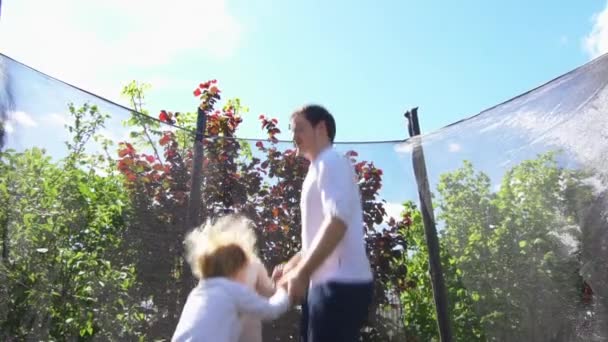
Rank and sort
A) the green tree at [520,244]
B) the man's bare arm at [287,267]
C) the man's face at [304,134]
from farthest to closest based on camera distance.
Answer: the green tree at [520,244] → the man's bare arm at [287,267] → the man's face at [304,134]

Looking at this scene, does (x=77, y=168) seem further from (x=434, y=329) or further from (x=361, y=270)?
(x=434, y=329)

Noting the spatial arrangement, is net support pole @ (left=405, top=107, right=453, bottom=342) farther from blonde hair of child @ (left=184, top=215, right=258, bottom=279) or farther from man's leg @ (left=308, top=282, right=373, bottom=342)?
man's leg @ (left=308, top=282, right=373, bottom=342)

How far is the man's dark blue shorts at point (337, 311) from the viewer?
106cm

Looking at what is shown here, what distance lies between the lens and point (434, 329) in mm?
2291

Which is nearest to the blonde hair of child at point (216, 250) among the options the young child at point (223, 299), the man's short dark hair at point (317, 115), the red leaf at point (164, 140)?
the young child at point (223, 299)

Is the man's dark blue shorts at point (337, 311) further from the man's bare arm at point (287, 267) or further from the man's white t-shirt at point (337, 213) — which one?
the man's bare arm at point (287, 267)

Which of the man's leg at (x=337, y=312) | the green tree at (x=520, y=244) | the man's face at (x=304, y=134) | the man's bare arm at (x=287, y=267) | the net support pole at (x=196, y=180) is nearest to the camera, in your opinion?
the man's leg at (x=337, y=312)

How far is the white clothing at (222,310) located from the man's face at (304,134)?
0.40 metres

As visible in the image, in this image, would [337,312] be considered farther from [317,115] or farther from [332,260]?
[317,115]

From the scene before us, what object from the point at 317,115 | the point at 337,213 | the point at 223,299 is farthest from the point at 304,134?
the point at 223,299

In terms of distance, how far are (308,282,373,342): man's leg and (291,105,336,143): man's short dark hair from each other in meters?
0.41

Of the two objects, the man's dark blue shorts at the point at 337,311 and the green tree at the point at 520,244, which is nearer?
the man's dark blue shorts at the point at 337,311

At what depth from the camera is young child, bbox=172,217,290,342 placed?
135cm

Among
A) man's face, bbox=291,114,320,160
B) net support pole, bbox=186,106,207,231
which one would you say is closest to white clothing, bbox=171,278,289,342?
man's face, bbox=291,114,320,160
